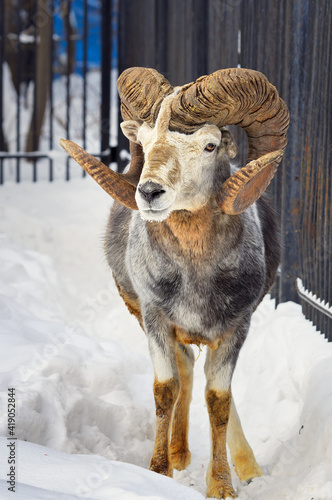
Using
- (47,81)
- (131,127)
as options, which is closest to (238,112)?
(131,127)

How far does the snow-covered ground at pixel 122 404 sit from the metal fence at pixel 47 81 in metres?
3.61

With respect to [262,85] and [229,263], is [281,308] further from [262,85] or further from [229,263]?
[262,85]

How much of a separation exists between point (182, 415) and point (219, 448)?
1.86 feet

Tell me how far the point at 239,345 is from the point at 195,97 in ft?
4.74

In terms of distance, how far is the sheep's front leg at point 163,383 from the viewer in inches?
163

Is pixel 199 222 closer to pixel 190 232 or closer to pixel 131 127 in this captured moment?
pixel 190 232

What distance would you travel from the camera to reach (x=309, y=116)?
5.28 m

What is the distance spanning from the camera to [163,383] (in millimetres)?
4188

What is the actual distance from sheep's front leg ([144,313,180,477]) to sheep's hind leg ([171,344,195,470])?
384mm

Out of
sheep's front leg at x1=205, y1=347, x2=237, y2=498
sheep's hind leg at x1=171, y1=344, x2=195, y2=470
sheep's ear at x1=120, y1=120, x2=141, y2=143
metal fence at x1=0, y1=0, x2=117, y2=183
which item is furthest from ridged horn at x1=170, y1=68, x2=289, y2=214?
metal fence at x1=0, y1=0, x2=117, y2=183

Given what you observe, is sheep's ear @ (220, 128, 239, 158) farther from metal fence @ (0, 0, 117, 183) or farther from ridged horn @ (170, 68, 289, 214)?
metal fence @ (0, 0, 117, 183)

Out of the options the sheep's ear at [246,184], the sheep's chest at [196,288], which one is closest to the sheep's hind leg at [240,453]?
the sheep's chest at [196,288]

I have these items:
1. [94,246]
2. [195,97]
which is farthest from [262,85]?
[94,246]

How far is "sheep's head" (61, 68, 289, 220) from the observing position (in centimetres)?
337
